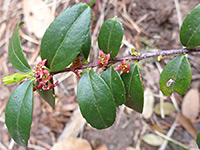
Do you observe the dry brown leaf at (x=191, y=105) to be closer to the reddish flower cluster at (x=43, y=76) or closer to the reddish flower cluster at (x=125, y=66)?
the reddish flower cluster at (x=125, y=66)

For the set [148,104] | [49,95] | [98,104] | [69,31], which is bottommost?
[148,104]

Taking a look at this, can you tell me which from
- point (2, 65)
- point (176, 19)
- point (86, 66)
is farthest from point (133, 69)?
point (2, 65)

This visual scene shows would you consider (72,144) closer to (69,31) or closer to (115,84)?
(115,84)

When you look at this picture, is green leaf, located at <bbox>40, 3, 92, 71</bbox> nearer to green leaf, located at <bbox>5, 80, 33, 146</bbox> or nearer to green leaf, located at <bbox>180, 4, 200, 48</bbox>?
green leaf, located at <bbox>5, 80, 33, 146</bbox>

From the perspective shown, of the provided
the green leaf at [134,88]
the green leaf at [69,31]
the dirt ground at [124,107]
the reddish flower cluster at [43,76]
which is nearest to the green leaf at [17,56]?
the reddish flower cluster at [43,76]

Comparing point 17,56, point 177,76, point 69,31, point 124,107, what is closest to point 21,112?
point 17,56

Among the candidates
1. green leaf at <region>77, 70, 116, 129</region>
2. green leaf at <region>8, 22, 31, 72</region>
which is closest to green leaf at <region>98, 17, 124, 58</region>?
green leaf at <region>77, 70, 116, 129</region>
